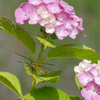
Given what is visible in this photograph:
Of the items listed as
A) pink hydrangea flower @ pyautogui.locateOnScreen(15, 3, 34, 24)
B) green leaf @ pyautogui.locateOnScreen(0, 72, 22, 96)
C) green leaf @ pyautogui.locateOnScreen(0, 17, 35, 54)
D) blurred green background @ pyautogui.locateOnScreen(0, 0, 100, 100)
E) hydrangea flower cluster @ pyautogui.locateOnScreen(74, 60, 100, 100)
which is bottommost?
green leaf @ pyautogui.locateOnScreen(0, 72, 22, 96)

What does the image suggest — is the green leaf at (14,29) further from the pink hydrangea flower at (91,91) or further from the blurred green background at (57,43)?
the blurred green background at (57,43)

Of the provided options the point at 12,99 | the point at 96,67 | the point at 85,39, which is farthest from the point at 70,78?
the point at 96,67

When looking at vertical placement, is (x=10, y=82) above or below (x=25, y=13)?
below

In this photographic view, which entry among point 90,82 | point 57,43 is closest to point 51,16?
point 90,82

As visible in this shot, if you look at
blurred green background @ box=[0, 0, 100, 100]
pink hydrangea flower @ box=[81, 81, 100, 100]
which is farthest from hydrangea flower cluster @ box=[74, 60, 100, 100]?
blurred green background @ box=[0, 0, 100, 100]

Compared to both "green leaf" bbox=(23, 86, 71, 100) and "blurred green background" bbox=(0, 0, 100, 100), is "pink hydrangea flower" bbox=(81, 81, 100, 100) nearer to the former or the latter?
"green leaf" bbox=(23, 86, 71, 100)

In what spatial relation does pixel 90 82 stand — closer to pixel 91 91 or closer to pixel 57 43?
pixel 91 91

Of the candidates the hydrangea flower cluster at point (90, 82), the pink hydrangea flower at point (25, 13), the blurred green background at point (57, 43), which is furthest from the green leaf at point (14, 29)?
the blurred green background at point (57, 43)
